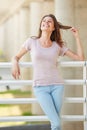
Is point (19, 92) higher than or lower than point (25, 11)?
lower

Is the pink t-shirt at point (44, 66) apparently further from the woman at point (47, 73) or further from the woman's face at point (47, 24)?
the woman's face at point (47, 24)

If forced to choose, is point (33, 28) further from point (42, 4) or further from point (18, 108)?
point (18, 108)

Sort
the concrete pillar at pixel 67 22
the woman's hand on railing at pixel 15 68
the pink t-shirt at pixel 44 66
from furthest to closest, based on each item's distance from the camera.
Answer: the concrete pillar at pixel 67 22 → the woman's hand on railing at pixel 15 68 → the pink t-shirt at pixel 44 66

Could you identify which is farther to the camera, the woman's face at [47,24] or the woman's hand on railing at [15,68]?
the woman's hand on railing at [15,68]

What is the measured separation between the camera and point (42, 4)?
1778 centimetres

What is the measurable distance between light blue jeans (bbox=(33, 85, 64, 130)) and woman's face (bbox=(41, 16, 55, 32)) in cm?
71

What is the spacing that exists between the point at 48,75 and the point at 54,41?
1.62 feet

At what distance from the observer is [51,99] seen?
5.66 meters

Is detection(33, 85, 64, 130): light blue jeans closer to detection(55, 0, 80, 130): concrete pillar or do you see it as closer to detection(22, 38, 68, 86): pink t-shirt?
detection(22, 38, 68, 86): pink t-shirt

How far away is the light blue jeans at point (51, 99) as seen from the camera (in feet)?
18.4

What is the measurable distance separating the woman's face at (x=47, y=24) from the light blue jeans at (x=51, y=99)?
0.71 m

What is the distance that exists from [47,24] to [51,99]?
93cm

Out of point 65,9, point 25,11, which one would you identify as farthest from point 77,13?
point 25,11

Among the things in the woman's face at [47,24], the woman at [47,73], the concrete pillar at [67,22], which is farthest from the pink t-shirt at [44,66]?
the concrete pillar at [67,22]
